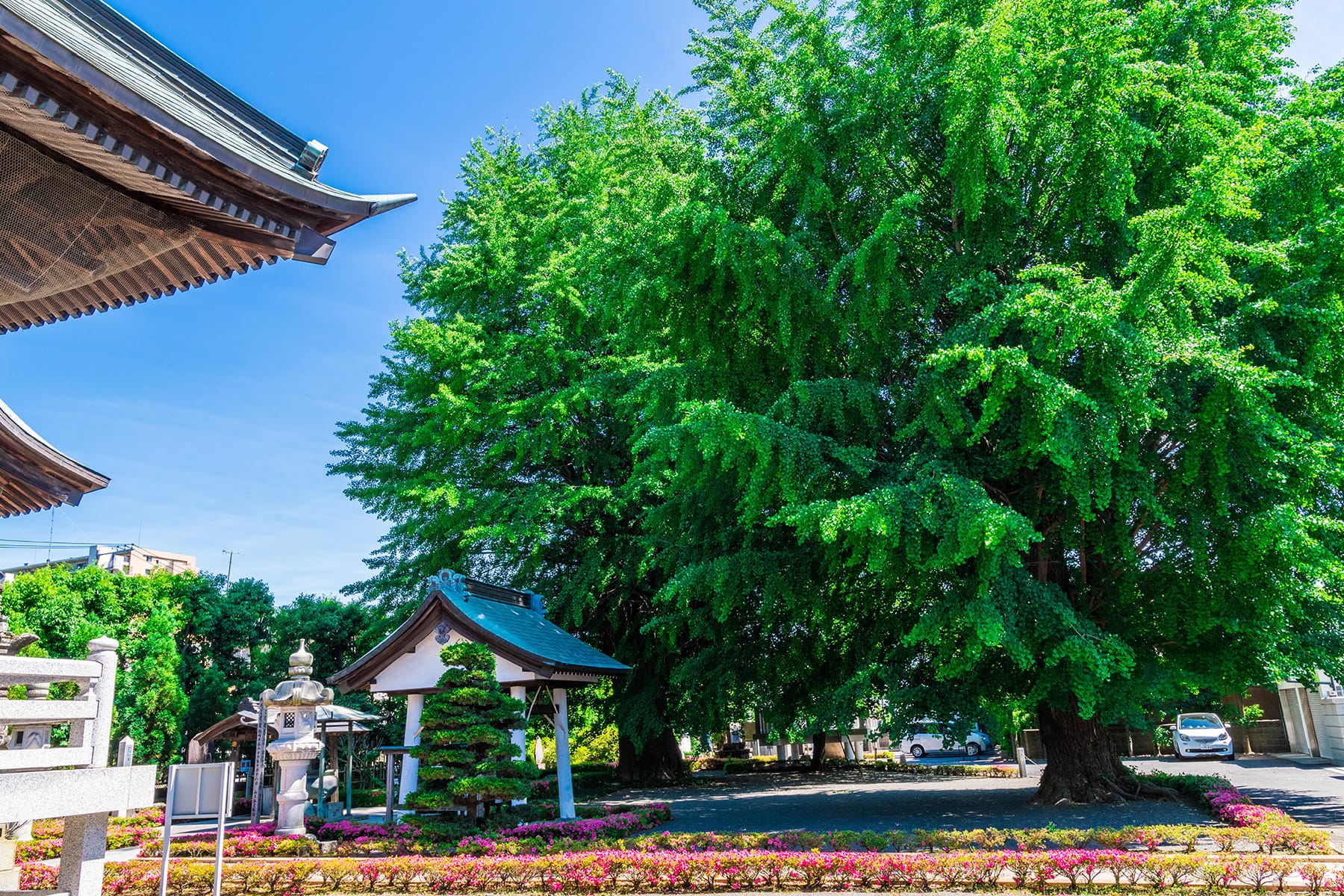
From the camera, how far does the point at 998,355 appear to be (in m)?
10.0

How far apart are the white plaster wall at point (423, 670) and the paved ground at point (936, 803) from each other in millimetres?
3913

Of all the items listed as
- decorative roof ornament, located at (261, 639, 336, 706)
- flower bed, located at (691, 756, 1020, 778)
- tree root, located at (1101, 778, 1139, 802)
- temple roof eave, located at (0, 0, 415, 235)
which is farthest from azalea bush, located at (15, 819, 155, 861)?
flower bed, located at (691, 756, 1020, 778)

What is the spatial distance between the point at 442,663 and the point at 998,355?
407 inches

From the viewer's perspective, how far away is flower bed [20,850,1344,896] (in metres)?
8.66

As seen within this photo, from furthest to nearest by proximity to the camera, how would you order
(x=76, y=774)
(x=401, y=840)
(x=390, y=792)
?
(x=390, y=792) → (x=401, y=840) → (x=76, y=774)

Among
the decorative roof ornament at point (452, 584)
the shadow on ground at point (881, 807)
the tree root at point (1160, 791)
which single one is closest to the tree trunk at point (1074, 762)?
the shadow on ground at point (881, 807)

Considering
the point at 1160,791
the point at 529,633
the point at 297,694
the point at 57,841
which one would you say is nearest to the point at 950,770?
the point at 1160,791

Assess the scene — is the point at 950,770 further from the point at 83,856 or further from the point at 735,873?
the point at 83,856

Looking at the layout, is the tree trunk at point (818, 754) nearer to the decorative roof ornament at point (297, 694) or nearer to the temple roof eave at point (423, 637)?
the temple roof eave at point (423, 637)

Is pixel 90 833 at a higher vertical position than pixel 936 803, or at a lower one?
higher

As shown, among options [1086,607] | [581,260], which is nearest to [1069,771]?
[1086,607]

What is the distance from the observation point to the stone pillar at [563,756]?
14.4m

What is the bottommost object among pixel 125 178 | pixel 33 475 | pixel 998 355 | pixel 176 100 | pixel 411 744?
pixel 411 744

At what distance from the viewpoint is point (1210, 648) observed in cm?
1247
